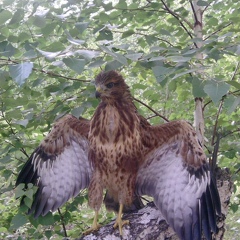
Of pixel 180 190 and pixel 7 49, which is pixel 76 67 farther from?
pixel 180 190

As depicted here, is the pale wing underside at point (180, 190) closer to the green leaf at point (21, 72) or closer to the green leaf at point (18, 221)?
the green leaf at point (18, 221)

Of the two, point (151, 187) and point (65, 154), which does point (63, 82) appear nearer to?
point (65, 154)

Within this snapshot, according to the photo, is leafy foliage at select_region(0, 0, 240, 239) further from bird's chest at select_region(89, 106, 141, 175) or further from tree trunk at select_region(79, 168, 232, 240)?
tree trunk at select_region(79, 168, 232, 240)

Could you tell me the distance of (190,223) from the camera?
7.45 feet

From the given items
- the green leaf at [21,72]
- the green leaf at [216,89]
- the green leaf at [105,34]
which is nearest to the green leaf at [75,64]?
the green leaf at [21,72]

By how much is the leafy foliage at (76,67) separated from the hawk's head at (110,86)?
71mm

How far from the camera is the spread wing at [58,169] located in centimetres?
252

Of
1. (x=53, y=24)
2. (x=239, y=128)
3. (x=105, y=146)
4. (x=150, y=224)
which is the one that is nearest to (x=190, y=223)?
(x=150, y=224)

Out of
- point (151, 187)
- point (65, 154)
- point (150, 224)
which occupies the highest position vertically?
point (65, 154)

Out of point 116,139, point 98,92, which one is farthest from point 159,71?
point 116,139

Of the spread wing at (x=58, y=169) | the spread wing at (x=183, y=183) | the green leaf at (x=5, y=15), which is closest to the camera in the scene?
the green leaf at (x=5, y=15)

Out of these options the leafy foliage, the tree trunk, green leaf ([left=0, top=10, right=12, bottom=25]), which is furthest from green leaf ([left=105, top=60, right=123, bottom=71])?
the tree trunk

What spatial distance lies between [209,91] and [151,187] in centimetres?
95

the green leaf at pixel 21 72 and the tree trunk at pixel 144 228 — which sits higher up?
the green leaf at pixel 21 72
